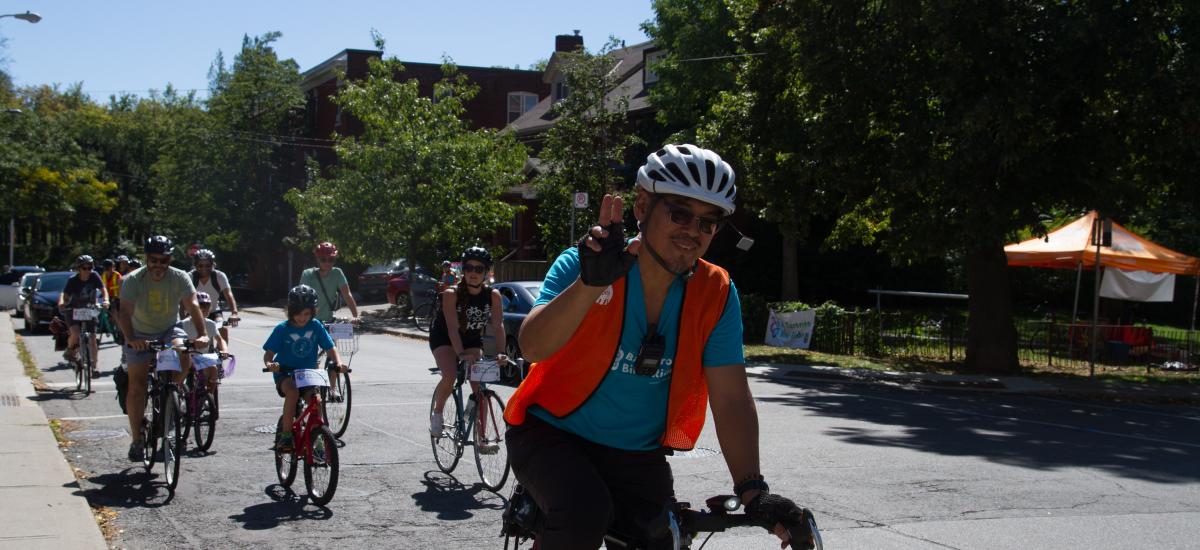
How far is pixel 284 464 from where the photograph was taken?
27.8 ft

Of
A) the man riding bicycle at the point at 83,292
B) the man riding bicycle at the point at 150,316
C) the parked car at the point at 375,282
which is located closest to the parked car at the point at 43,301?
the man riding bicycle at the point at 83,292

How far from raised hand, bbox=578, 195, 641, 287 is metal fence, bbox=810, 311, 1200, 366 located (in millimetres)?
21003

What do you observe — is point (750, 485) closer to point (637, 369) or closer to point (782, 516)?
point (782, 516)

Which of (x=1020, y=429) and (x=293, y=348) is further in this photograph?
(x=1020, y=429)

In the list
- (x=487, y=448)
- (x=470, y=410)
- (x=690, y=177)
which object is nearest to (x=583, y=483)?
(x=690, y=177)

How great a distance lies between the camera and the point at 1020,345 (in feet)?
76.7

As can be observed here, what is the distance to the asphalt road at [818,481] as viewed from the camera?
7.01 meters

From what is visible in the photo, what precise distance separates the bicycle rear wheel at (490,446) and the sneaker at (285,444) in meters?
1.40

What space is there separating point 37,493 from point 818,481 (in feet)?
19.0

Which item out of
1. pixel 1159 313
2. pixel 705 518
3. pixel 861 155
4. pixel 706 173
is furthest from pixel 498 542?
pixel 1159 313

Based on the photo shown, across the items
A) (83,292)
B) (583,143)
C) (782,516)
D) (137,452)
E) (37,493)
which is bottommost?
(37,493)

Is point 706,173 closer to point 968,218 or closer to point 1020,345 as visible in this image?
point 968,218

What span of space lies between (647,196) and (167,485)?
6301 millimetres

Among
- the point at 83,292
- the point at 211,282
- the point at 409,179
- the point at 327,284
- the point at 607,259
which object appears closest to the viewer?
the point at 607,259
